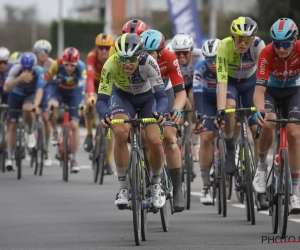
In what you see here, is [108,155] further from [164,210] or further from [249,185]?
[164,210]

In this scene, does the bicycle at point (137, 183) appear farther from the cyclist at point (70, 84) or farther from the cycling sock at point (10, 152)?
the cycling sock at point (10, 152)

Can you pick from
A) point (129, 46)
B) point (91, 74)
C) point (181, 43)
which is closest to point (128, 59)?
point (129, 46)

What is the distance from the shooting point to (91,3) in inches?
3829

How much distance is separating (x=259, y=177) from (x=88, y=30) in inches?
2423

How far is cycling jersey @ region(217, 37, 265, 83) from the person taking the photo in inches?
544

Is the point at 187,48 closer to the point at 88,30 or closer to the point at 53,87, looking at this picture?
the point at 53,87

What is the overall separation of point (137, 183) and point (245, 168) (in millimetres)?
A: 2175

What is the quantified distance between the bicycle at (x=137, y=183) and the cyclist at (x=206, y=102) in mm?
2989

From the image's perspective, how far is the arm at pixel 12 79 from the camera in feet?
65.5

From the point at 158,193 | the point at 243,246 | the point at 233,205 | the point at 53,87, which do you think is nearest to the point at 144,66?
the point at 158,193

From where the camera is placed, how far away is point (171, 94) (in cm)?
1335

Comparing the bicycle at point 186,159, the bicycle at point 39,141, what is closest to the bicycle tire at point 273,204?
the bicycle at point 186,159

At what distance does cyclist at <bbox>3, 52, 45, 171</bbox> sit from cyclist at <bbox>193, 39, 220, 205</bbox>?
488 cm

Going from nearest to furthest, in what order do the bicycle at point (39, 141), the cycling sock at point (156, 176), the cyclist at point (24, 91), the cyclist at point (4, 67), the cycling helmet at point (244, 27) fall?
the cycling sock at point (156, 176) → the cycling helmet at point (244, 27) → the cyclist at point (24, 91) → the bicycle at point (39, 141) → the cyclist at point (4, 67)
